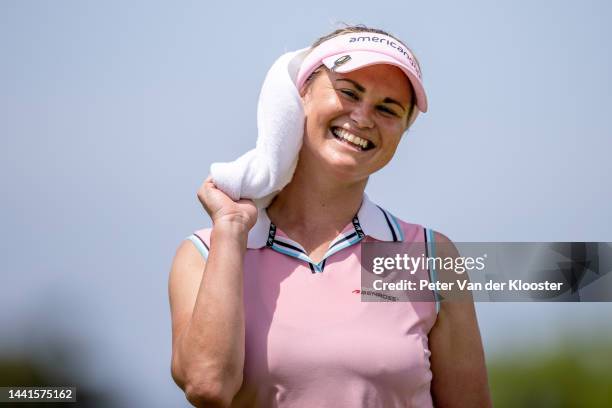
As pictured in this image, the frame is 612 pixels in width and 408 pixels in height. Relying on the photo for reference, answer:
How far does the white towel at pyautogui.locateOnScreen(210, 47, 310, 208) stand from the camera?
426 centimetres

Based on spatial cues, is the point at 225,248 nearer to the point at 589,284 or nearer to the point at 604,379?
the point at 589,284

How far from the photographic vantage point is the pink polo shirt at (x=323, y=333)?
392 cm

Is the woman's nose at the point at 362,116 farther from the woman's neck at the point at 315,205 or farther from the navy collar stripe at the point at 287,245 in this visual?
the navy collar stripe at the point at 287,245

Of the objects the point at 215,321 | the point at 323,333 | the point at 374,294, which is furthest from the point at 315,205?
the point at 215,321

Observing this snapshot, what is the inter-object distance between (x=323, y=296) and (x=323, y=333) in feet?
0.60

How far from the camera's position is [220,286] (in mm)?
3877

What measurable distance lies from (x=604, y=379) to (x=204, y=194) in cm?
883

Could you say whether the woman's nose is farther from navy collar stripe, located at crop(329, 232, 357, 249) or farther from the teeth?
navy collar stripe, located at crop(329, 232, 357, 249)

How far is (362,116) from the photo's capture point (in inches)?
166

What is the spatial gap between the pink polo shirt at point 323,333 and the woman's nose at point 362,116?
47 cm

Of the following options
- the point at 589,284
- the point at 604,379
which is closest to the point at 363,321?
the point at 589,284

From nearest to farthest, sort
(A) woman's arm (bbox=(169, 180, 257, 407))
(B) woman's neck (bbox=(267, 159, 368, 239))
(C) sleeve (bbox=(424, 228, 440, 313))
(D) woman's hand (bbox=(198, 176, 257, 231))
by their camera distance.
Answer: (A) woman's arm (bbox=(169, 180, 257, 407)) → (D) woman's hand (bbox=(198, 176, 257, 231)) → (C) sleeve (bbox=(424, 228, 440, 313)) → (B) woman's neck (bbox=(267, 159, 368, 239))

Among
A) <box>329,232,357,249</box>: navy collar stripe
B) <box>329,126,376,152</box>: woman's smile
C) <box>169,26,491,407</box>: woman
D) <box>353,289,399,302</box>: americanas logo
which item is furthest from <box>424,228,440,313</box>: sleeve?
<box>329,126,376,152</box>: woman's smile

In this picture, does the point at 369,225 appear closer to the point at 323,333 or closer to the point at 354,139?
the point at 354,139
